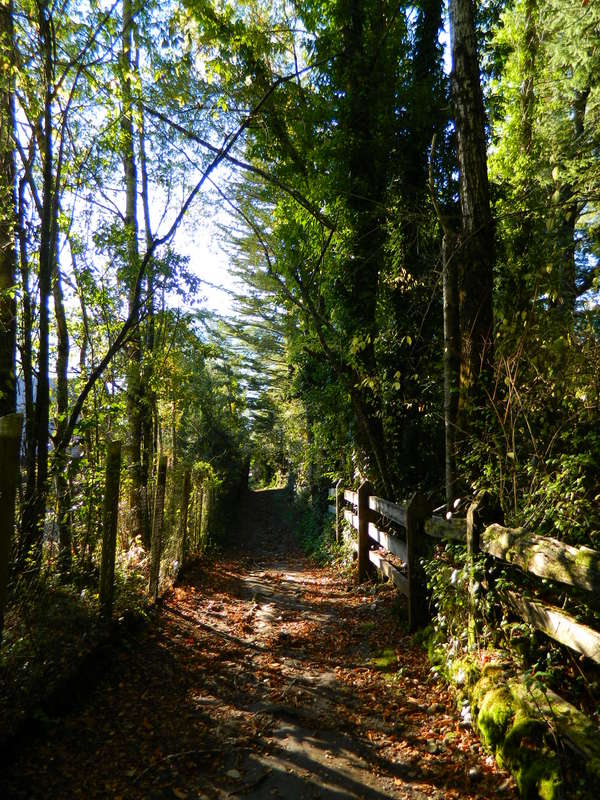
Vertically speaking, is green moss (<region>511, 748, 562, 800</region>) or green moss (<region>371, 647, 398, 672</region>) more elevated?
green moss (<region>511, 748, 562, 800</region>)

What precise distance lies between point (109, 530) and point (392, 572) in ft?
11.8

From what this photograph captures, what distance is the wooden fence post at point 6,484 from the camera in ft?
10.8

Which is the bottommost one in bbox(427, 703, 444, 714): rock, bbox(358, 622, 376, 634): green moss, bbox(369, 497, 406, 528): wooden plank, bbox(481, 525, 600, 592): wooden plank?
bbox(358, 622, 376, 634): green moss

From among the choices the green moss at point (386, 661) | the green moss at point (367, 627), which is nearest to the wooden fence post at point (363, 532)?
the green moss at point (367, 627)

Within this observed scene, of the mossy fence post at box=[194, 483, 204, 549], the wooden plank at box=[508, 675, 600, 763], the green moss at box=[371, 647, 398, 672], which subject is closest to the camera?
the wooden plank at box=[508, 675, 600, 763]

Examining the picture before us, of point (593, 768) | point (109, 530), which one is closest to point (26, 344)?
point (109, 530)

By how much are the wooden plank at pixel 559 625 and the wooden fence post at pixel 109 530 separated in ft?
13.1

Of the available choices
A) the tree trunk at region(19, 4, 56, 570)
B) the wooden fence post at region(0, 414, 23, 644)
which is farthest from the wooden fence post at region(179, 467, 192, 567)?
the wooden fence post at region(0, 414, 23, 644)

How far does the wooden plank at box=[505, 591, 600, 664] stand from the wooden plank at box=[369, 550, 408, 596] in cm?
229

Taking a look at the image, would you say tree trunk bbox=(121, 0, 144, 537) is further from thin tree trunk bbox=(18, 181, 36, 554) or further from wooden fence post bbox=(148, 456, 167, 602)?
thin tree trunk bbox=(18, 181, 36, 554)

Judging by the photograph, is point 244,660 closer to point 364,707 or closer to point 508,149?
point 364,707

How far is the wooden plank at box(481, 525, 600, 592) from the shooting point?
2645 millimetres

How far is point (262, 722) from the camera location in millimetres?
4137

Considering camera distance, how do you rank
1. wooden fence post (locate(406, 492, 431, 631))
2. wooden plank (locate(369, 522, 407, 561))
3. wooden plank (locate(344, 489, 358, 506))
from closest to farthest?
wooden fence post (locate(406, 492, 431, 631)) → wooden plank (locate(369, 522, 407, 561)) → wooden plank (locate(344, 489, 358, 506))
